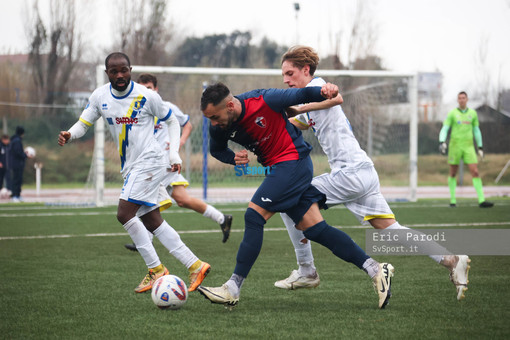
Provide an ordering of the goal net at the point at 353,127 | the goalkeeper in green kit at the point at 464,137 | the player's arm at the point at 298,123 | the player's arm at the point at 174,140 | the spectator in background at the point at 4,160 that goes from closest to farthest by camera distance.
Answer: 1. the player's arm at the point at 298,123
2. the player's arm at the point at 174,140
3. the goalkeeper in green kit at the point at 464,137
4. the goal net at the point at 353,127
5. the spectator in background at the point at 4,160

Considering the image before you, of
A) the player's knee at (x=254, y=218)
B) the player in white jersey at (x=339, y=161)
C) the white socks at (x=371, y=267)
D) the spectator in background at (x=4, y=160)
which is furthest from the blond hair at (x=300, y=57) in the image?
the spectator in background at (x=4, y=160)

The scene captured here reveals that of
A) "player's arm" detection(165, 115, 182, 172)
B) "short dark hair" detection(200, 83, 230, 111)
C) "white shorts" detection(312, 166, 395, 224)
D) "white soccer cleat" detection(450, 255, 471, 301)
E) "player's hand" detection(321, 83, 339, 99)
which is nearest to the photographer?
"player's hand" detection(321, 83, 339, 99)

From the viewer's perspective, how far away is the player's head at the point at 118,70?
568 cm

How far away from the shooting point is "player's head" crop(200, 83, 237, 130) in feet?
15.3

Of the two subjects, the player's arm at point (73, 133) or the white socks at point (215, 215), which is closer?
the player's arm at point (73, 133)

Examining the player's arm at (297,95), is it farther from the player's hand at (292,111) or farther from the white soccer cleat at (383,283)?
the white soccer cleat at (383,283)

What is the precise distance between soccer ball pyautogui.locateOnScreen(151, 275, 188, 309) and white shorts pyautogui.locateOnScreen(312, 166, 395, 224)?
4.30ft

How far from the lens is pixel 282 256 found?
7.76 meters

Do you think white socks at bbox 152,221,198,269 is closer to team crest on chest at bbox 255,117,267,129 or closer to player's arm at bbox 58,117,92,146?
player's arm at bbox 58,117,92,146

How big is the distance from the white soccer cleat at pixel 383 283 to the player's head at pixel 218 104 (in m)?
1.55

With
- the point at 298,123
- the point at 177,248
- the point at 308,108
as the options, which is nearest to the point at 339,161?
the point at 298,123

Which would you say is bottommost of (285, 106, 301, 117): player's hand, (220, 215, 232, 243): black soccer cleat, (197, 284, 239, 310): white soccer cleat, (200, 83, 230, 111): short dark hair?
(220, 215, 232, 243): black soccer cleat

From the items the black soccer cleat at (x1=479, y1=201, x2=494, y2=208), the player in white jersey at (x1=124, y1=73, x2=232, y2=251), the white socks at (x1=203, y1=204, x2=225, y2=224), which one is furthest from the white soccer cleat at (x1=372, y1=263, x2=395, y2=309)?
the black soccer cleat at (x1=479, y1=201, x2=494, y2=208)

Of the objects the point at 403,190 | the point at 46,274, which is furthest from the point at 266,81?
the point at 46,274
